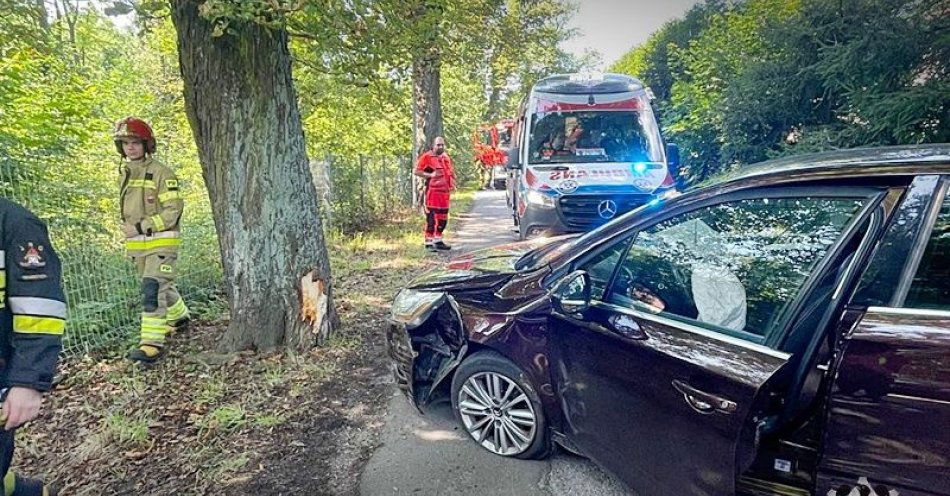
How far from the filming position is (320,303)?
454 cm

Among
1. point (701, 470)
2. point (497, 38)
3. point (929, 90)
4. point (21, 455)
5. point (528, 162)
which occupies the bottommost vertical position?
point (21, 455)

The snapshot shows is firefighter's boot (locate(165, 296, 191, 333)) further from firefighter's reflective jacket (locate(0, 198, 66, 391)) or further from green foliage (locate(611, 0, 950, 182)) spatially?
green foliage (locate(611, 0, 950, 182))

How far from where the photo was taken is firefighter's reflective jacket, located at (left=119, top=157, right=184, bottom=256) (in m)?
4.37

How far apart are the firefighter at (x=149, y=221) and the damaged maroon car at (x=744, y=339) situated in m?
2.87

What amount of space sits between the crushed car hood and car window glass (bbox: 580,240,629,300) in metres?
0.58

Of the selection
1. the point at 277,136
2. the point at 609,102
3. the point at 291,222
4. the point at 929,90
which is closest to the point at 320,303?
the point at 291,222

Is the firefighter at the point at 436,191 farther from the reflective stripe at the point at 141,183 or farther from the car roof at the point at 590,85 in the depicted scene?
the reflective stripe at the point at 141,183

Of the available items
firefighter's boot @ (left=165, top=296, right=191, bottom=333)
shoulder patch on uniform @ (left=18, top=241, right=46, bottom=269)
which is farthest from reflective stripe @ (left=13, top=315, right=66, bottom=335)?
firefighter's boot @ (left=165, top=296, right=191, bottom=333)

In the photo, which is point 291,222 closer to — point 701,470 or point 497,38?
point 701,470

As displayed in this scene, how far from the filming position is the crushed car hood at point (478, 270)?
3115 mm

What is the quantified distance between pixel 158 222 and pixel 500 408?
132 inches

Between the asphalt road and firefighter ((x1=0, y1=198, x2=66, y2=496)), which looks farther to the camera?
the asphalt road

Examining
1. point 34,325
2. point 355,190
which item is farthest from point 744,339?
point 355,190

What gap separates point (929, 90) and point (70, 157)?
8.91 metres
